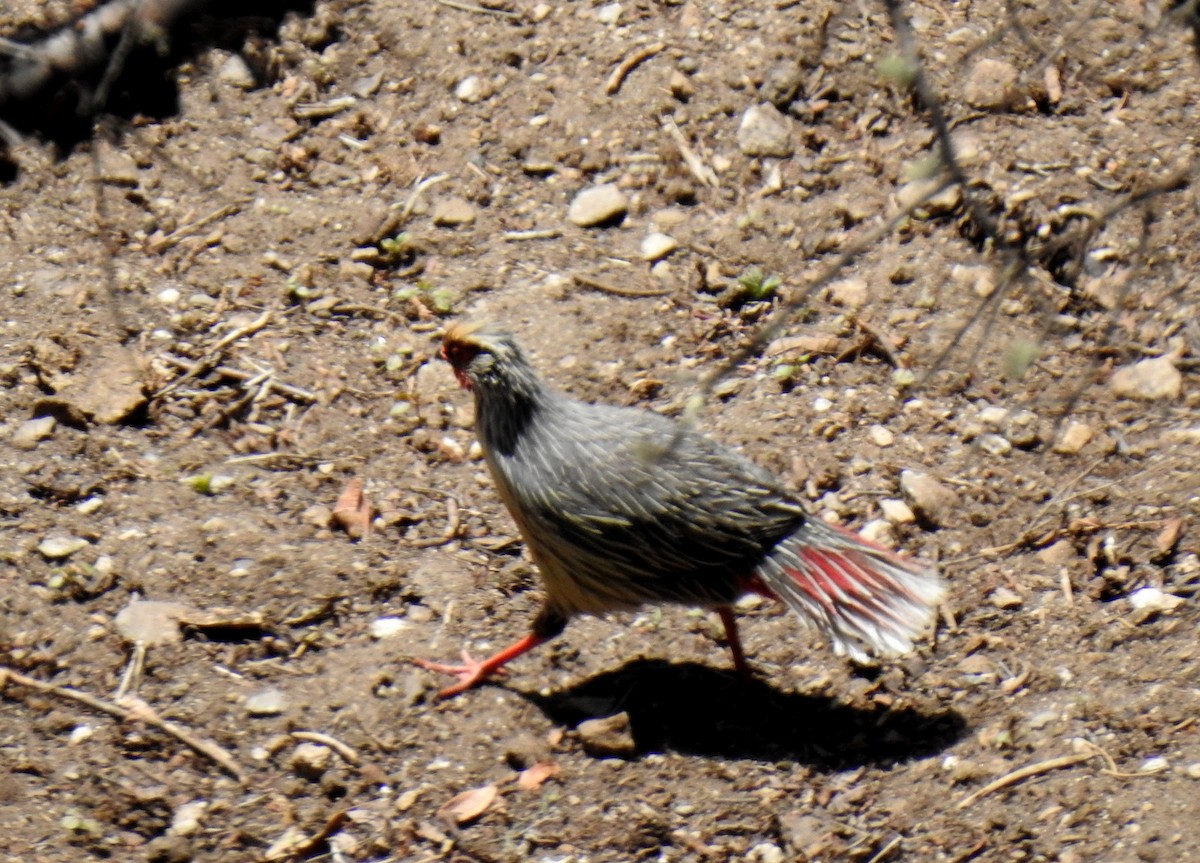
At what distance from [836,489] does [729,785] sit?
1.21 meters

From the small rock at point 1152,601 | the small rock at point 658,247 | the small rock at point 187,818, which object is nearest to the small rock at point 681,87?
the small rock at point 658,247

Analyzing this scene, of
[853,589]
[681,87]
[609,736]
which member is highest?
[681,87]

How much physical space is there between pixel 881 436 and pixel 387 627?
1875 mm

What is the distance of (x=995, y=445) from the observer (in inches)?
192

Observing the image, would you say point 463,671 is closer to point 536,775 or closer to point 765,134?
point 536,775

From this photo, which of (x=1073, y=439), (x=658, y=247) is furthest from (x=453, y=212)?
(x=1073, y=439)

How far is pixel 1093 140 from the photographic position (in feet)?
18.3

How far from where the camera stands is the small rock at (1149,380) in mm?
4863

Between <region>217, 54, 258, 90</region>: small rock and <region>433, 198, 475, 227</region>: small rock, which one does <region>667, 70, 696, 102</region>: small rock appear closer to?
<region>433, 198, 475, 227</region>: small rock

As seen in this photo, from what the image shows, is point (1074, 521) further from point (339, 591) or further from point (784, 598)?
point (339, 591)

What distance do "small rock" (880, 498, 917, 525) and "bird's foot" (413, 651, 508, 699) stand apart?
4.69 feet

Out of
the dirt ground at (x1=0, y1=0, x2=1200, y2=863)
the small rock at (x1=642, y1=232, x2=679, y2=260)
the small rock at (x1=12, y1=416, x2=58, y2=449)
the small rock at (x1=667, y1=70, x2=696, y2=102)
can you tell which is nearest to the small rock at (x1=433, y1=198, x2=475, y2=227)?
the dirt ground at (x1=0, y1=0, x2=1200, y2=863)

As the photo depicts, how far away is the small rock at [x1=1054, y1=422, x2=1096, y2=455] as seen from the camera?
480 cm

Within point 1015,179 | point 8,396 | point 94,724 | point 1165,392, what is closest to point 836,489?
point 1165,392
